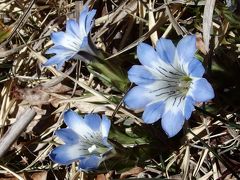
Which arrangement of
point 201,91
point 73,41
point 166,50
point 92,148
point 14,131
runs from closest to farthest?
1. point 201,91
2. point 166,50
3. point 92,148
4. point 73,41
5. point 14,131

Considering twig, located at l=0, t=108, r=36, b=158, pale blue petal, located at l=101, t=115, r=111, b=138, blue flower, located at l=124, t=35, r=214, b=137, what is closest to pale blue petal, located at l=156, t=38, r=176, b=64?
blue flower, located at l=124, t=35, r=214, b=137

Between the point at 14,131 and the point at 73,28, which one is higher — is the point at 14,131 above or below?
below

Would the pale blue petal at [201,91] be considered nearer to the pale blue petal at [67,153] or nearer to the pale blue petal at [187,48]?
the pale blue petal at [187,48]

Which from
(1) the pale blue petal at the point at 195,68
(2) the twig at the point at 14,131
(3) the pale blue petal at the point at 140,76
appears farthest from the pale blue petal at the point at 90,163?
(2) the twig at the point at 14,131

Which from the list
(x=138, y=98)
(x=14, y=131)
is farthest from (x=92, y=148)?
(x=14, y=131)

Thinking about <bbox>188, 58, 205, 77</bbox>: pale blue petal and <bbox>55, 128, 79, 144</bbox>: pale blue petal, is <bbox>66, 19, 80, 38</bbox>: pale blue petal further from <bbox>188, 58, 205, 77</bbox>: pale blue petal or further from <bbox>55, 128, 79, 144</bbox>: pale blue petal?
<bbox>188, 58, 205, 77</bbox>: pale blue petal

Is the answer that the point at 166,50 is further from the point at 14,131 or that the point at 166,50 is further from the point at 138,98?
the point at 14,131

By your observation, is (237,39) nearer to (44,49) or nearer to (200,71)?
(200,71)
